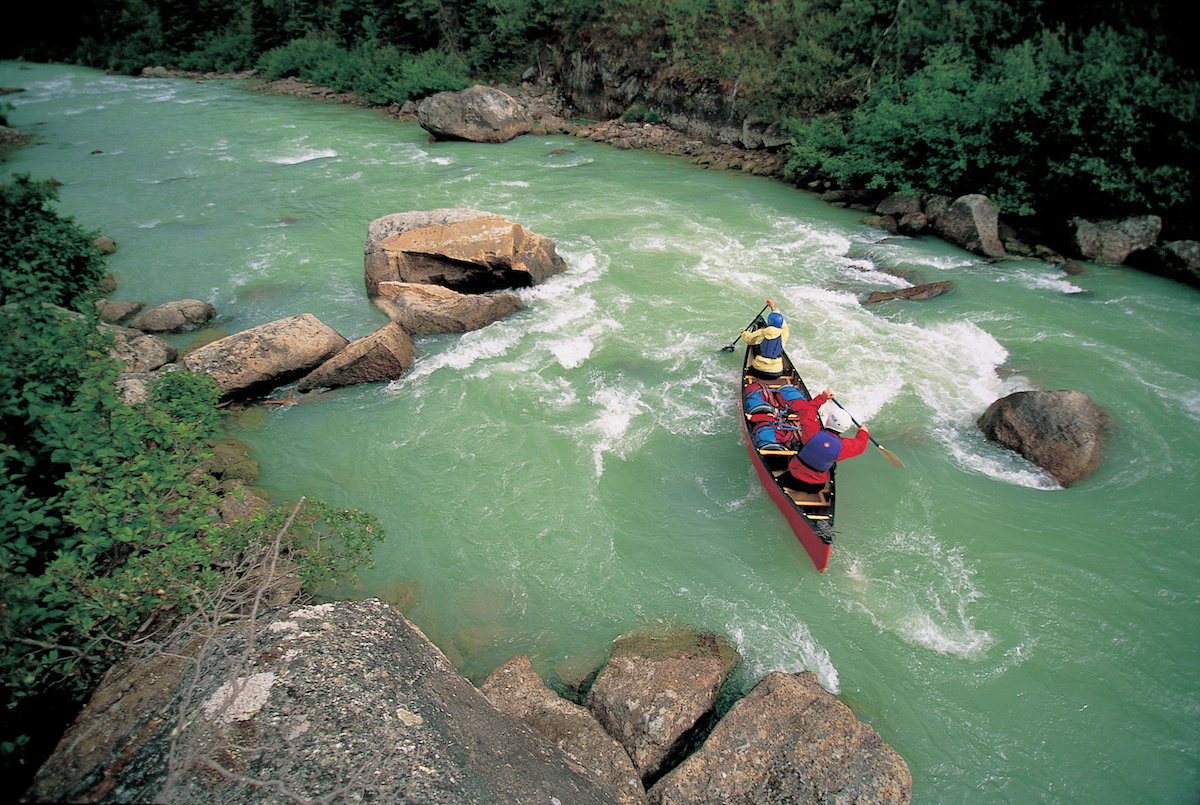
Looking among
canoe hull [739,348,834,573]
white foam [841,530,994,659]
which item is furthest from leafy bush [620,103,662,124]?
white foam [841,530,994,659]

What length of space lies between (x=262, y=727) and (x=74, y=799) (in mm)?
806

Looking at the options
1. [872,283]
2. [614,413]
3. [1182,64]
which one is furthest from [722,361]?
[1182,64]

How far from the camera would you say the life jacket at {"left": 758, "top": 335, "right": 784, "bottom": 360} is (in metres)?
7.84

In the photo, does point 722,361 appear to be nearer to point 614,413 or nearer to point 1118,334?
point 614,413

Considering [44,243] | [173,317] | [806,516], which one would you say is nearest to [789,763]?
[806,516]

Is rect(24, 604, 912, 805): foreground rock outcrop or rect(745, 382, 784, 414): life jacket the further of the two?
rect(745, 382, 784, 414): life jacket

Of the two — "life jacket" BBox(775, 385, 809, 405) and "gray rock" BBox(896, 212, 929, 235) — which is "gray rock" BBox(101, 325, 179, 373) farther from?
"gray rock" BBox(896, 212, 929, 235)

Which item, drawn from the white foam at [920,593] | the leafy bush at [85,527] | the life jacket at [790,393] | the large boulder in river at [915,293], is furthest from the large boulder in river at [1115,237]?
the leafy bush at [85,527]

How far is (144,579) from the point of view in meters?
3.99

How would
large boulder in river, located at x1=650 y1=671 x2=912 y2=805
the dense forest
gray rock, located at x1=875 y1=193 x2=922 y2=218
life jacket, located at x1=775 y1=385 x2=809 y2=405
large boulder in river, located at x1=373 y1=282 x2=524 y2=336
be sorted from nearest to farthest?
1. large boulder in river, located at x1=650 y1=671 x2=912 y2=805
2. life jacket, located at x1=775 y1=385 x2=809 y2=405
3. large boulder in river, located at x1=373 y1=282 x2=524 y2=336
4. the dense forest
5. gray rock, located at x1=875 y1=193 x2=922 y2=218

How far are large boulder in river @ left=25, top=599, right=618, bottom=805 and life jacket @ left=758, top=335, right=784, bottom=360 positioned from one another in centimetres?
563

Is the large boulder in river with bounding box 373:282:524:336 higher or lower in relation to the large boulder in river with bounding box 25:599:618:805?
higher

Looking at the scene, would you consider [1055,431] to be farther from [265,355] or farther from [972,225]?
[265,355]

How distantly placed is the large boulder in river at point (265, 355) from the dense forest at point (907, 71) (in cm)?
1323
